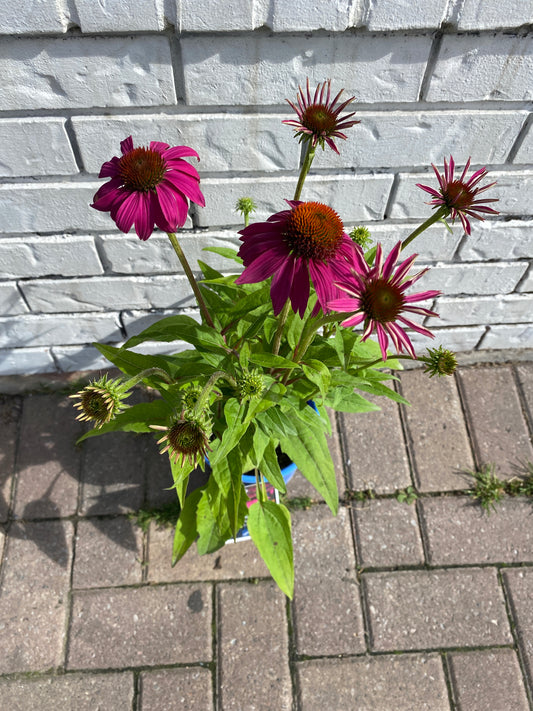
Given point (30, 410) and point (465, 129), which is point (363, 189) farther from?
point (30, 410)

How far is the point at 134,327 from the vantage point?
1.90 m

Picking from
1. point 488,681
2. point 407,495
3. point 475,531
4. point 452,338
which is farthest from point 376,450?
point 488,681

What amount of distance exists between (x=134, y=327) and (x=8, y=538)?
0.85 metres

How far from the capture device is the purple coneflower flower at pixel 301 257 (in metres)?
0.87

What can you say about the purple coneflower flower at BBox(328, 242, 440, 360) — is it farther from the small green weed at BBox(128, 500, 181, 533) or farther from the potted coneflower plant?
the small green weed at BBox(128, 500, 181, 533)

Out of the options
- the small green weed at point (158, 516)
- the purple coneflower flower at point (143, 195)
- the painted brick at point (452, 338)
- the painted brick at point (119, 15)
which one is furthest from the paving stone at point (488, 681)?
the painted brick at point (119, 15)

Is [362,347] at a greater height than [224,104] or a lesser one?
lesser

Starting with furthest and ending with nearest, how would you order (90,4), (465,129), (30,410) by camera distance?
(30,410) < (465,129) < (90,4)

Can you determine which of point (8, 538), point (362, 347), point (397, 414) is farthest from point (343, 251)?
point (8, 538)

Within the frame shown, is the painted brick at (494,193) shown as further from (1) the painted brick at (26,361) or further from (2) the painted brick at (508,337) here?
(1) the painted brick at (26,361)

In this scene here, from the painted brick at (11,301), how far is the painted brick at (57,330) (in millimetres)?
33

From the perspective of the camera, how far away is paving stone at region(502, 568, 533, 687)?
166 centimetres

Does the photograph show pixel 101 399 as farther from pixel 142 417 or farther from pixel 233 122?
pixel 233 122

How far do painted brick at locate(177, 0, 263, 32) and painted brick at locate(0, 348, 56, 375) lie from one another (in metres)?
1.30
